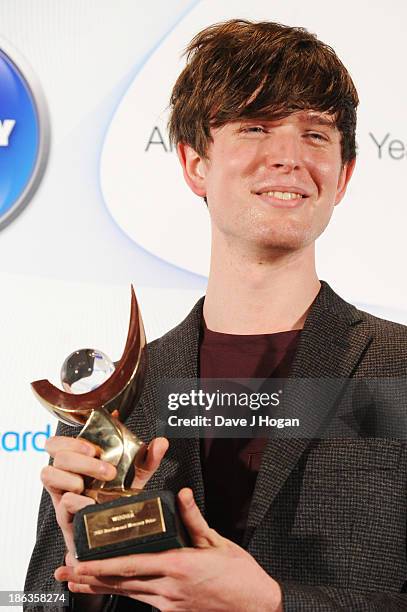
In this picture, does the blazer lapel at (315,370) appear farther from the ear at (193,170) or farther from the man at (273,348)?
the ear at (193,170)

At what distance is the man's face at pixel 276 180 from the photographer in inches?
56.6

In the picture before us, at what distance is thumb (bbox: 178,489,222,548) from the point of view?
98 cm

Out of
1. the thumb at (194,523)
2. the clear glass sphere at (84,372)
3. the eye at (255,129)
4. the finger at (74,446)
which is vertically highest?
the eye at (255,129)

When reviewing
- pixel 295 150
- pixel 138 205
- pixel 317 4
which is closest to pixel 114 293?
pixel 138 205

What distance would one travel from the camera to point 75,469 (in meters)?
1.07

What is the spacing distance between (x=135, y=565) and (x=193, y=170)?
0.86 metres

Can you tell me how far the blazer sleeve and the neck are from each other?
17.7 inches

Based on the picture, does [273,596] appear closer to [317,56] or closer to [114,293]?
[114,293]

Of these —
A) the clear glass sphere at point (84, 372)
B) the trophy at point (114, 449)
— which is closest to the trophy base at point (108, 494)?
the trophy at point (114, 449)

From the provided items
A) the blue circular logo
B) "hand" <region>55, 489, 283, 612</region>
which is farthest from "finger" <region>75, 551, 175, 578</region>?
the blue circular logo

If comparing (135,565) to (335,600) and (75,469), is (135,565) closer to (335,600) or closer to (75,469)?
(75,469)

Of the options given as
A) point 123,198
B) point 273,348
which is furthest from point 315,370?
point 123,198

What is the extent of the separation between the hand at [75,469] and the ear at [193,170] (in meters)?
0.65

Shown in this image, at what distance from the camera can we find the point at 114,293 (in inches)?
67.4
